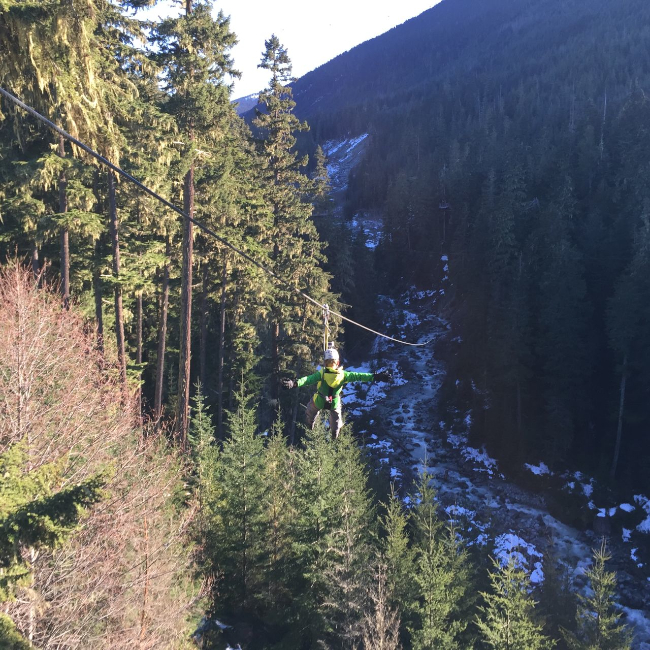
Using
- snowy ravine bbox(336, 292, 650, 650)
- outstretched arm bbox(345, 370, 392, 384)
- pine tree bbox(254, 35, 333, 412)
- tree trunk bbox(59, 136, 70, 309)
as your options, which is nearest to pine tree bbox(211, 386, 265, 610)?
snowy ravine bbox(336, 292, 650, 650)

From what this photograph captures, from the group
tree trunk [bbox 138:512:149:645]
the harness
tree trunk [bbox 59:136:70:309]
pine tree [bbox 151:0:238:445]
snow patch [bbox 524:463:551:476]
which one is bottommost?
snow patch [bbox 524:463:551:476]

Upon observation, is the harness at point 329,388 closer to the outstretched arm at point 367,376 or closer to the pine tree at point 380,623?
the outstretched arm at point 367,376

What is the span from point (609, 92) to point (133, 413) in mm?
84286

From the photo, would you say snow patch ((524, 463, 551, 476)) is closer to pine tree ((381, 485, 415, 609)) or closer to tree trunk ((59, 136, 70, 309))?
pine tree ((381, 485, 415, 609))

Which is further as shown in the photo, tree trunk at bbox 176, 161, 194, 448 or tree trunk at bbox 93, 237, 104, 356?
tree trunk at bbox 93, 237, 104, 356

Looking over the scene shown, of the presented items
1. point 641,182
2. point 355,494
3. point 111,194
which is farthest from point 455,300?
point 111,194

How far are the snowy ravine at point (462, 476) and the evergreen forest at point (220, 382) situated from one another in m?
1.11

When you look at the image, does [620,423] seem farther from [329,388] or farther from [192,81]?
[192,81]

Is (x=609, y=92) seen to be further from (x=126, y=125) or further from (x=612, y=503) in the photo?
(x=126, y=125)

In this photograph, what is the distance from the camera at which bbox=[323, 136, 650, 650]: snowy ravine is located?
75.2 ft

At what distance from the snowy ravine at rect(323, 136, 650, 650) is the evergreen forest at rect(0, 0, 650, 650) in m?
1.11

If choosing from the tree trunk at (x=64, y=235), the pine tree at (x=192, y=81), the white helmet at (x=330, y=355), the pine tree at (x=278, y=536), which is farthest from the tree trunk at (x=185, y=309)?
the white helmet at (x=330, y=355)

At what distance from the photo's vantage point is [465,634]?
1454cm

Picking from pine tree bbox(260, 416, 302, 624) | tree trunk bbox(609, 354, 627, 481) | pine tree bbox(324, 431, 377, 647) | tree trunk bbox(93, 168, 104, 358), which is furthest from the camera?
tree trunk bbox(609, 354, 627, 481)
